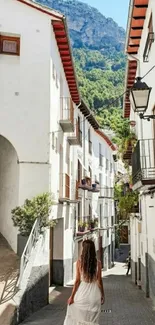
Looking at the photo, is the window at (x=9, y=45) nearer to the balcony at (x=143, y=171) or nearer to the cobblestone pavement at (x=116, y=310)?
the balcony at (x=143, y=171)

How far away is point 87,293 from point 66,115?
40.0ft

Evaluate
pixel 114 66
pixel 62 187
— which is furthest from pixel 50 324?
pixel 114 66

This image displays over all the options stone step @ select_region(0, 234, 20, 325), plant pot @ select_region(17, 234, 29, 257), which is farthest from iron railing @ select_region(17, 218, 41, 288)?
plant pot @ select_region(17, 234, 29, 257)

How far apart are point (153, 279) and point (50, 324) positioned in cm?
398

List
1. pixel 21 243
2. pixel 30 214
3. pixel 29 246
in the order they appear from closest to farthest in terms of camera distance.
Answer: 1. pixel 29 246
2. pixel 30 214
3. pixel 21 243

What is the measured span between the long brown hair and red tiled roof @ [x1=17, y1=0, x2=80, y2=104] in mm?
9831

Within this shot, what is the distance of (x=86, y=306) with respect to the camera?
4383 mm

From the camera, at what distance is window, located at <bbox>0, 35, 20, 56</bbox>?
11961mm

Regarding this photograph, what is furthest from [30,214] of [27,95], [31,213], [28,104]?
[27,95]

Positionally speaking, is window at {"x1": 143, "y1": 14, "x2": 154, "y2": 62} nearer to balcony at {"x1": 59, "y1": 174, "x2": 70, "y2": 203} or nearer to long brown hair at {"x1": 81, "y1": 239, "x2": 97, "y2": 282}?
balcony at {"x1": 59, "y1": 174, "x2": 70, "y2": 203}

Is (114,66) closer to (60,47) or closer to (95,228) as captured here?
(95,228)

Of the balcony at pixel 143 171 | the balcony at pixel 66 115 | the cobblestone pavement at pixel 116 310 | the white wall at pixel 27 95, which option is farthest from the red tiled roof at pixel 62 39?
the cobblestone pavement at pixel 116 310

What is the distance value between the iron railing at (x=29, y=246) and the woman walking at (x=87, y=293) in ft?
12.0

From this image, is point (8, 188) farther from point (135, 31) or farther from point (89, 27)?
point (89, 27)
